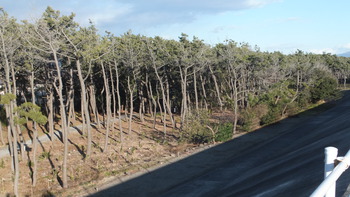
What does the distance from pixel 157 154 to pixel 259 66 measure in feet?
62.8

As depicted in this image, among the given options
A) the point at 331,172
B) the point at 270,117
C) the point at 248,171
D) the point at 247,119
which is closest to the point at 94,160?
the point at 248,171

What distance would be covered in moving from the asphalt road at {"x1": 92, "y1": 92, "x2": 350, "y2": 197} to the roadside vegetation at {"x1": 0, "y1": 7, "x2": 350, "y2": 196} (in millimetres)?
2302

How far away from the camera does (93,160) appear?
24938 millimetres

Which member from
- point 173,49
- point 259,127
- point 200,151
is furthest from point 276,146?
point 173,49

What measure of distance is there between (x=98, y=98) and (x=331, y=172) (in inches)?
1720

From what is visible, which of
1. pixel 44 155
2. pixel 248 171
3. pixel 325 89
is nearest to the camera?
pixel 248 171

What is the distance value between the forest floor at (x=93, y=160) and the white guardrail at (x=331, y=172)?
1853 centimetres

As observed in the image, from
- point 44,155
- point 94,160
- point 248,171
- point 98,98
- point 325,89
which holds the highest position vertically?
point 98,98

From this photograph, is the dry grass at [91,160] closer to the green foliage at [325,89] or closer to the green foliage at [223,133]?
the green foliage at [223,133]

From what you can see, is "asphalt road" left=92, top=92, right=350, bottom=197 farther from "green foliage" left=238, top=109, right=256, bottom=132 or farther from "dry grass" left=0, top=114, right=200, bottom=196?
"green foliage" left=238, top=109, right=256, bottom=132

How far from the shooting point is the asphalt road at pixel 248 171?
12773 mm

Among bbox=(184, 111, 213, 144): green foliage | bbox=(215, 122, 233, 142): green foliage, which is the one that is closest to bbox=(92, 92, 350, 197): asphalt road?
bbox=(215, 122, 233, 142): green foliage

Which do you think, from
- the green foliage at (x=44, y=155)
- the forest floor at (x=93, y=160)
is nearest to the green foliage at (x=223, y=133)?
the forest floor at (x=93, y=160)

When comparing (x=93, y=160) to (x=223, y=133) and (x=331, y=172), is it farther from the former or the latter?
(x=331, y=172)
